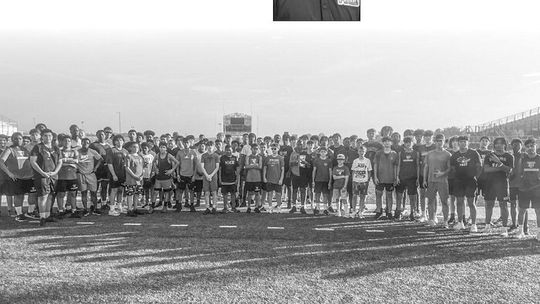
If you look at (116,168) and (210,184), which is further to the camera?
(210,184)

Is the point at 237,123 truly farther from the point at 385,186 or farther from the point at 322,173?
the point at 385,186

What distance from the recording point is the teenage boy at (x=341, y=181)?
10359 millimetres

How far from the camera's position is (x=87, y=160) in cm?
1002

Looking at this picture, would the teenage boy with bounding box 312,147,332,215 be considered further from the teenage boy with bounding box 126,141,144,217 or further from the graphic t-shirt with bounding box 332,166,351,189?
the teenage boy with bounding box 126,141,144,217

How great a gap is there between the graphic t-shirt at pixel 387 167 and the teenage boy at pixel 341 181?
0.82 meters

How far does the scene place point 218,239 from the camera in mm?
7691

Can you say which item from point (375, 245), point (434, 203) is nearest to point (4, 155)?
point (375, 245)

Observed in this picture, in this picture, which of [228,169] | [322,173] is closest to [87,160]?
[228,169]

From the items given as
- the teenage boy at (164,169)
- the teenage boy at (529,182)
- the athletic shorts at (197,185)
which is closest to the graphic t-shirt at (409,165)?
the teenage boy at (529,182)

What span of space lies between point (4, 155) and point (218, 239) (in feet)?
18.1

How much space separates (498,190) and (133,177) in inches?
318

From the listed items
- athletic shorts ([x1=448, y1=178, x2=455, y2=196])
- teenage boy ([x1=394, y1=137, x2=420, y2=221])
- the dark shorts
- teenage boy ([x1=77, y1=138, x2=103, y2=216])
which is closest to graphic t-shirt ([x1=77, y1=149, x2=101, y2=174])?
teenage boy ([x1=77, y1=138, x2=103, y2=216])

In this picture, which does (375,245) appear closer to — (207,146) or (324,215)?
(324,215)

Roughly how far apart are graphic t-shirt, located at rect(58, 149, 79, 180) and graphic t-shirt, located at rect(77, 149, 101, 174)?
0.22m
